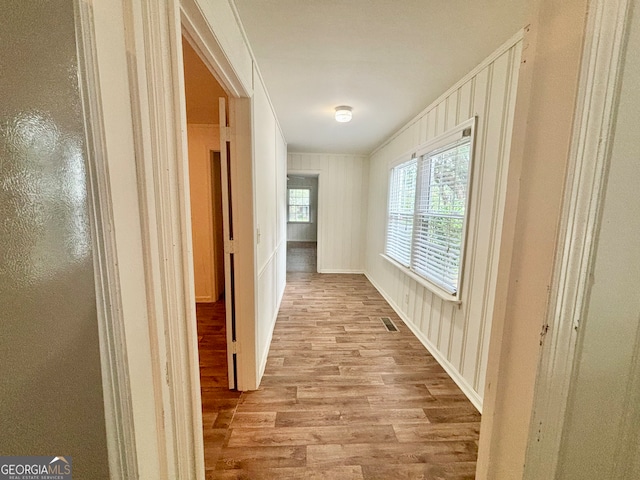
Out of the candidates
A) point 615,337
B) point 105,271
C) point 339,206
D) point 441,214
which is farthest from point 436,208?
point 339,206

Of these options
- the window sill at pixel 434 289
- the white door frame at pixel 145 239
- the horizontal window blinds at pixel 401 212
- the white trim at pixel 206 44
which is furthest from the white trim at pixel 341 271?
the white door frame at pixel 145 239

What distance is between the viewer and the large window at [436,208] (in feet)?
6.63

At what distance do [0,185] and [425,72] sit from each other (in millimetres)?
2316

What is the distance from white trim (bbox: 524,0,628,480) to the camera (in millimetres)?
540

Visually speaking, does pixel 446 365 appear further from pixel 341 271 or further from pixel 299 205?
pixel 299 205

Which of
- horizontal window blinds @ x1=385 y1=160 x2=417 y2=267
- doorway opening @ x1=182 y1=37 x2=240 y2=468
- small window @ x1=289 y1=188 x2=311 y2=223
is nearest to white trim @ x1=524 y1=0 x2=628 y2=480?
doorway opening @ x1=182 y1=37 x2=240 y2=468

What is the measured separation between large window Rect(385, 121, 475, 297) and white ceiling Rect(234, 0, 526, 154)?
517 mm

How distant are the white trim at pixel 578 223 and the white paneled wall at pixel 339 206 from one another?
4.41m

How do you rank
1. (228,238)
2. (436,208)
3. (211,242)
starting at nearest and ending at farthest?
1. (228,238)
2. (436,208)
3. (211,242)

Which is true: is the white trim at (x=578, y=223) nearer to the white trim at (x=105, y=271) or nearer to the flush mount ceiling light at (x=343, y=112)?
the white trim at (x=105, y=271)

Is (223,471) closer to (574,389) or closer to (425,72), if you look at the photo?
(574,389)

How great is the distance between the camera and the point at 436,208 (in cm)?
244

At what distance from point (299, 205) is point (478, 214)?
299 inches

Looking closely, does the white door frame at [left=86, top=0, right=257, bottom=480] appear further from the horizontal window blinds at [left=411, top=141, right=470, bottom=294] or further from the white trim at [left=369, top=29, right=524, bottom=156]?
the horizontal window blinds at [left=411, top=141, right=470, bottom=294]
